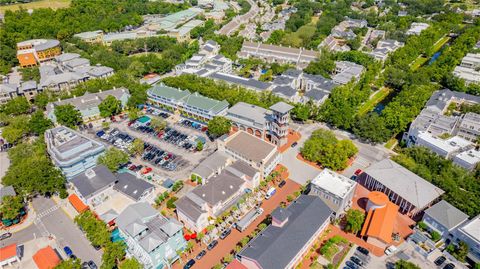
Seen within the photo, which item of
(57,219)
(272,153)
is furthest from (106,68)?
(272,153)

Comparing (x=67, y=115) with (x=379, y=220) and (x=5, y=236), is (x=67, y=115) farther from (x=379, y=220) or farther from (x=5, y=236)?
(x=379, y=220)

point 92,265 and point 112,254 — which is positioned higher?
point 112,254

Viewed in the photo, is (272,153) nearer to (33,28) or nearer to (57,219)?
(57,219)

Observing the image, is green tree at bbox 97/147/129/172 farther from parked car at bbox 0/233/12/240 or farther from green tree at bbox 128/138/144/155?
parked car at bbox 0/233/12/240

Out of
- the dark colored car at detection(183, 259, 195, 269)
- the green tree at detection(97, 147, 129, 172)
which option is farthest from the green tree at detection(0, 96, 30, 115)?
the dark colored car at detection(183, 259, 195, 269)

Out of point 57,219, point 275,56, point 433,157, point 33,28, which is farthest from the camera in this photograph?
point 33,28

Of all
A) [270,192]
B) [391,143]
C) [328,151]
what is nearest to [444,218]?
[328,151]
